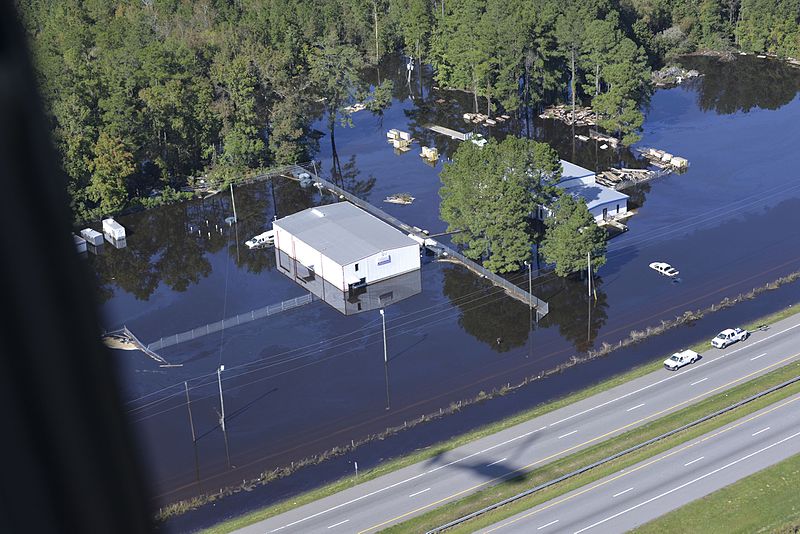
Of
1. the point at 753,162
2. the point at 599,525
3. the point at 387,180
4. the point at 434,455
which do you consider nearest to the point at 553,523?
the point at 599,525

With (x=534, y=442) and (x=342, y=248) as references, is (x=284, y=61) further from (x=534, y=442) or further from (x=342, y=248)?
(x=534, y=442)

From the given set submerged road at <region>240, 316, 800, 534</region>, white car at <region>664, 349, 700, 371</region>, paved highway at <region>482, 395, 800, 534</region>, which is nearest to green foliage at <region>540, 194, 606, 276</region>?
white car at <region>664, 349, 700, 371</region>

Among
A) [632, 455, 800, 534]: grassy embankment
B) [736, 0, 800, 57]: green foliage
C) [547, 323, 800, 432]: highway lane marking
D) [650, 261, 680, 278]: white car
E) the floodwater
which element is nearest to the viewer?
[632, 455, 800, 534]: grassy embankment

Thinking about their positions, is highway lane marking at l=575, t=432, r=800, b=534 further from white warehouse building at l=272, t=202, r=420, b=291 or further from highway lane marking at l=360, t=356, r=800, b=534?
white warehouse building at l=272, t=202, r=420, b=291

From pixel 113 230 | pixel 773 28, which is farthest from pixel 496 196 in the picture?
pixel 773 28

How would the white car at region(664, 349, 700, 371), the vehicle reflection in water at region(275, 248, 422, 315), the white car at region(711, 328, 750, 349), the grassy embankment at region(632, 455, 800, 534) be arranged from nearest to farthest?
1. the grassy embankment at region(632, 455, 800, 534)
2. the white car at region(664, 349, 700, 371)
3. the white car at region(711, 328, 750, 349)
4. the vehicle reflection in water at region(275, 248, 422, 315)
